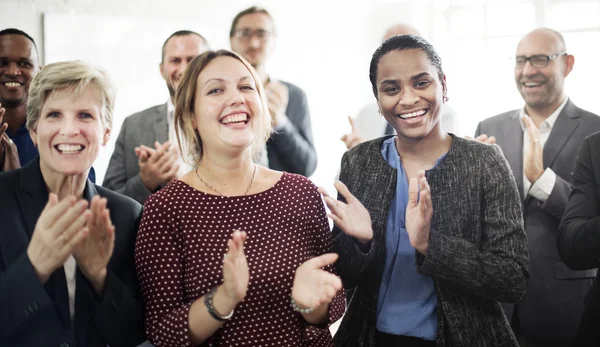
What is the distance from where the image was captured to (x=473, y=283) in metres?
1.57

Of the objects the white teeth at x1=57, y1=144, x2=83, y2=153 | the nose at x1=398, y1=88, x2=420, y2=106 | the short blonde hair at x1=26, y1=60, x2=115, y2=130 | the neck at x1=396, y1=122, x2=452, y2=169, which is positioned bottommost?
the neck at x1=396, y1=122, x2=452, y2=169

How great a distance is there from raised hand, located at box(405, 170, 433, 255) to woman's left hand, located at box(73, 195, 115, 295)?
2.41 ft

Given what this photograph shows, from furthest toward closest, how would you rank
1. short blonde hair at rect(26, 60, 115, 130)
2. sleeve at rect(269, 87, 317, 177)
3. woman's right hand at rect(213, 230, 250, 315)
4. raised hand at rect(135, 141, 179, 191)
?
1. sleeve at rect(269, 87, 317, 177)
2. raised hand at rect(135, 141, 179, 191)
3. short blonde hair at rect(26, 60, 115, 130)
4. woman's right hand at rect(213, 230, 250, 315)

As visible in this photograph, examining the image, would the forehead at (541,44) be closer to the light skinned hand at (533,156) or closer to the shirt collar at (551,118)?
the shirt collar at (551,118)

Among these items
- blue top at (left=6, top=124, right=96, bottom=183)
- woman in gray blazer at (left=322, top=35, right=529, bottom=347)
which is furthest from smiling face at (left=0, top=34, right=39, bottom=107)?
woman in gray blazer at (left=322, top=35, right=529, bottom=347)

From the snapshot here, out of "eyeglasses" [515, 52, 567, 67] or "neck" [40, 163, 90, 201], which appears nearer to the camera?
"neck" [40, 163, 90, 201]

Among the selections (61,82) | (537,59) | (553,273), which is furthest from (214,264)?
(537,59)

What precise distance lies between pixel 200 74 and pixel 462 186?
765 mm

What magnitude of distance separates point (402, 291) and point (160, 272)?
0.65 meters

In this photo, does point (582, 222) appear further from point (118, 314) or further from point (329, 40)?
point (329, 40)

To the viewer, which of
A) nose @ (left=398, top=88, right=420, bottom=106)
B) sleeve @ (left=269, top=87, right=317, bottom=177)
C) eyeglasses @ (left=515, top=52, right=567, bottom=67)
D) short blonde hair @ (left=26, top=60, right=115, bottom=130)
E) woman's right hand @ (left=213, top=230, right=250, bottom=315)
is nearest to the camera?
woman's right hand @ (left=213, top=230, right=250, bottom=315)

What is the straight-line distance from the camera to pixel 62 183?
160 centimetres

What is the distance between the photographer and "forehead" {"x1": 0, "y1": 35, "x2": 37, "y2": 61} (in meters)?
2.61

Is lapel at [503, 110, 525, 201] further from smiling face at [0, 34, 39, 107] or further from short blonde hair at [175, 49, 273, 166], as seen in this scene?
smiling face at [0, 34, 39, 107]
